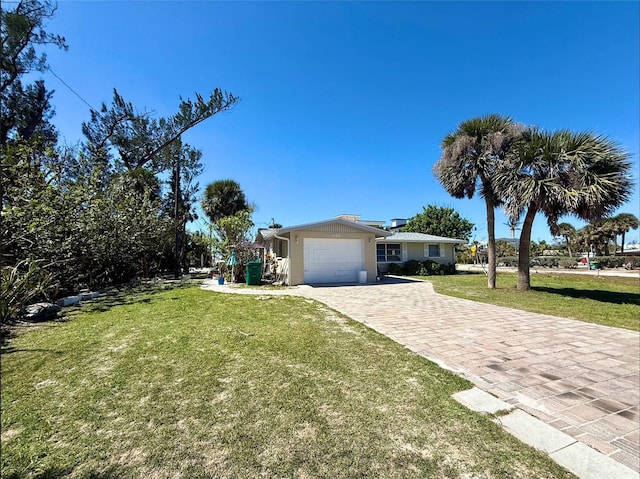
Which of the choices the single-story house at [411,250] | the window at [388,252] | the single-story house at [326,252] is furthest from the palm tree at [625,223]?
the single-story house at [326,252]

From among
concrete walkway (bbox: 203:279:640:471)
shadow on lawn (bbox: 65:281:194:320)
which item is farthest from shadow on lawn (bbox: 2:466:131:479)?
shadow on lawn (bbox: 65:281:194:320)

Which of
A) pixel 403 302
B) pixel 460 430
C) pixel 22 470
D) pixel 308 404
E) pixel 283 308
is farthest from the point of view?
pixel 403 302

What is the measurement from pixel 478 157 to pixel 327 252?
7428 millimetres

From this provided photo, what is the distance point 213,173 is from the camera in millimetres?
23750

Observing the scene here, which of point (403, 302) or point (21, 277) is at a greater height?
point (21, 277)

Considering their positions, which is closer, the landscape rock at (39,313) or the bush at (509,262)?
the landscape rock at (39,313)

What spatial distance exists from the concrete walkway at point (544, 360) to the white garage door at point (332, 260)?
5.88m

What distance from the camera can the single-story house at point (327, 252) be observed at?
1348cm

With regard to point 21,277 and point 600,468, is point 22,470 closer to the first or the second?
point 600,468

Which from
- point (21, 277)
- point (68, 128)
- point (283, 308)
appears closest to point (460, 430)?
point (283, 308)

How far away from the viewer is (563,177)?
10.1m

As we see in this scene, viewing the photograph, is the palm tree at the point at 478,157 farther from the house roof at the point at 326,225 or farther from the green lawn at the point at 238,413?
the green lawn at the point at 238,413

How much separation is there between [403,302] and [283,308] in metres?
3.70

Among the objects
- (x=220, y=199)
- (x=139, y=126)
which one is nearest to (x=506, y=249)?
(x=220, y=199)
